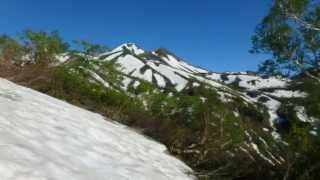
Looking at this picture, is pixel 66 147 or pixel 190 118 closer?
pixel 66 147

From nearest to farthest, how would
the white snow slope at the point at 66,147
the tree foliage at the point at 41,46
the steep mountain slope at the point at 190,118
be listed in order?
the white snow slope at the point at 66,147, the steep mountain slope at the point at 190,118, the tree foliage at the point at 41,46

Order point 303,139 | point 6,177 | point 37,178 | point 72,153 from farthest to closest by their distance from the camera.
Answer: point 303,139 < point 72,153 < point 37,178 < point 6,177

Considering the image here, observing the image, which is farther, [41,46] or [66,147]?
[41,46]

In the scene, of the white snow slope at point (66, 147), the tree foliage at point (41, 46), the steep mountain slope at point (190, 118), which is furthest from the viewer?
the tree foliage at point (41, 46)

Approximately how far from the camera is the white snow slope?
485 centimetres

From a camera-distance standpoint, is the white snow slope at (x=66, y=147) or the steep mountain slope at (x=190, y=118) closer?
the white snow slope at (x=66, y=147)

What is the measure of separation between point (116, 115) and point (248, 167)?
3.37 meters

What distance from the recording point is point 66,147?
5.99 metres

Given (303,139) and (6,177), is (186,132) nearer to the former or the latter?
(303,139)

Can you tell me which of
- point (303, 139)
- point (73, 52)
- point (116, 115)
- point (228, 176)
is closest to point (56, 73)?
point (73, 52)

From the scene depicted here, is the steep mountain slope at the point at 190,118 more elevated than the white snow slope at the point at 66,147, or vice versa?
the steep mountain slope at the point at 190,118

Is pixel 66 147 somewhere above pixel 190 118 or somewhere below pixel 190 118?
below

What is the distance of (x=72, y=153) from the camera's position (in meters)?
5.84

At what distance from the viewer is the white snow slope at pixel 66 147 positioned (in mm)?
4848
